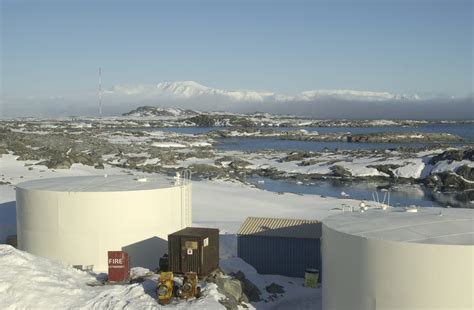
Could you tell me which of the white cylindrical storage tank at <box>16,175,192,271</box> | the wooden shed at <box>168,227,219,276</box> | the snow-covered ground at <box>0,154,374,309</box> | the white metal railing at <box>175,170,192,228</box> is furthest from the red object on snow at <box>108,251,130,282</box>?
the white metal railing at <box>175,170,192,228</box>

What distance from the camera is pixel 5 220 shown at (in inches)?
1114

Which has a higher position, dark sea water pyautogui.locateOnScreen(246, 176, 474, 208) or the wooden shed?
the wooden shed

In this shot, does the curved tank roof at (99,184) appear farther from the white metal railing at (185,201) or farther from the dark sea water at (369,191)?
the dark sea water at (369,191)

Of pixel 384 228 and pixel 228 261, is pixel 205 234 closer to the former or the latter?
pixel 228 261

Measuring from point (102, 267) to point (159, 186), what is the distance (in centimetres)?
402

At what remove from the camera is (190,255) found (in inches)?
728


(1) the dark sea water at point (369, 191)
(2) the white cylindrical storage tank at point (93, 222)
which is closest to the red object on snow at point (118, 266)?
(2) the white cylindrical storage tank at point (93, 222)

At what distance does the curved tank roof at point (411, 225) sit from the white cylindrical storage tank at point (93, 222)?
7.74 meters

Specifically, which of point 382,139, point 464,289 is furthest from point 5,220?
point 382,139

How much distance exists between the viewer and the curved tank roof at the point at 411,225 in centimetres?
1379

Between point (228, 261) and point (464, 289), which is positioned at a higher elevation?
point (464, 289)

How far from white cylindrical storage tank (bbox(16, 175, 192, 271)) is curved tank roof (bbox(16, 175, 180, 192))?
0.04 m

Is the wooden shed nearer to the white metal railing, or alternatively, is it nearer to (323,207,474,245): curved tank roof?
the white metal railing

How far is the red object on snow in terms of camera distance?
17.4 meters
